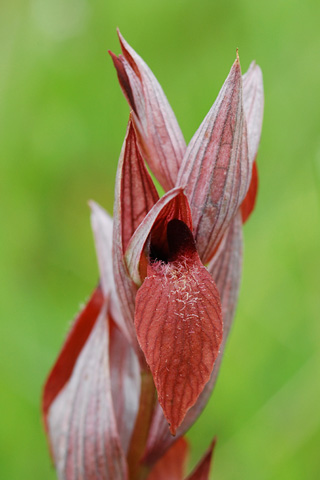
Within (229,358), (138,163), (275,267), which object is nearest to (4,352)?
(229,358)

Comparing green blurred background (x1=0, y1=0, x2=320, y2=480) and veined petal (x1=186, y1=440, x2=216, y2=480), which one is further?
green blurred background (x1=0, y1=0, x2=320, y2=480)

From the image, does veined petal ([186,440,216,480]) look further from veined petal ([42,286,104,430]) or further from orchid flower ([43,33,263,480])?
veined petal ([42,286,104,430])

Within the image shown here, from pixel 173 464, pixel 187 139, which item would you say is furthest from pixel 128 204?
pixel 187 139

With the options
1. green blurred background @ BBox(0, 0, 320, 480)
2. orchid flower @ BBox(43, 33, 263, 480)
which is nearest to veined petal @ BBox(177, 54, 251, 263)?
orchid flower @ BBox(43, 33, 263, 480)

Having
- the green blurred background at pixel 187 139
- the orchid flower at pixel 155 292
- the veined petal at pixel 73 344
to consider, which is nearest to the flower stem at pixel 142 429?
the orchid flower at pixel 155 292

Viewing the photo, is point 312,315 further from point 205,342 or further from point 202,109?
point 205,342

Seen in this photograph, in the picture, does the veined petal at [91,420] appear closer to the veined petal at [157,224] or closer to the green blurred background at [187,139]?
the veined petal at [157,224]
